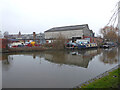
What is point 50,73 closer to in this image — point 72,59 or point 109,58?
point 72,59

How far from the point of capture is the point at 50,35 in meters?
45.5

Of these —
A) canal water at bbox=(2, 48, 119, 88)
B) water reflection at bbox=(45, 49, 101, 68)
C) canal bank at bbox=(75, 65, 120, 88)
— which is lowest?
canal water at bbox=(2, 48, 119, 88)

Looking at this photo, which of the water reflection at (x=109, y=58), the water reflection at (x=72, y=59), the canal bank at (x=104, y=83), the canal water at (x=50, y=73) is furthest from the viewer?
the water reflection at (x=109, y=58)

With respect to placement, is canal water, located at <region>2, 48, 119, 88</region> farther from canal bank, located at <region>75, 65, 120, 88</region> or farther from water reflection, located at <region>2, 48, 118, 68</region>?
canal bank, located at <region>75, 65, 120, 88</region>

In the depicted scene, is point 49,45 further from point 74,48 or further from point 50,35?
point 50,35

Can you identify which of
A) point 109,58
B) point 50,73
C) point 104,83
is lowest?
point 50,73

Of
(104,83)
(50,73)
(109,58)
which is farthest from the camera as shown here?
(109,58)

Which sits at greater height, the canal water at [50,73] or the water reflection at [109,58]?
the water reflection at [109,58]

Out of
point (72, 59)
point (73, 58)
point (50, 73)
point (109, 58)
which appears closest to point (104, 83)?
point (50, 73)

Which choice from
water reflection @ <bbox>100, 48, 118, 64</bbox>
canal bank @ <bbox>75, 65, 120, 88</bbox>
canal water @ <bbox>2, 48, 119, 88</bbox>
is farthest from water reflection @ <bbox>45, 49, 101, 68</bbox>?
canal bank @ <bbox>75, 65, 120, 88</bbox>

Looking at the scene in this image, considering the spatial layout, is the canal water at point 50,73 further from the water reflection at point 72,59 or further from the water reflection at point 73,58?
the water reflection at point 73,58

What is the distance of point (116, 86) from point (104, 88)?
49cm

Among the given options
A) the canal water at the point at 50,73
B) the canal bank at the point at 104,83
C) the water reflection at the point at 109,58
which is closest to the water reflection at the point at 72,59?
the canal water at the point at 50,73

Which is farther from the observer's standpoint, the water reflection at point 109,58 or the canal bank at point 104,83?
the water reflection at point 109,58
